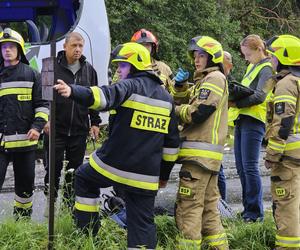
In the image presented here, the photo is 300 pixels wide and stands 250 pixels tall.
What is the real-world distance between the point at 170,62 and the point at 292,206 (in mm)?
10108

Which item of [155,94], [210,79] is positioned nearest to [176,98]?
[210,79]

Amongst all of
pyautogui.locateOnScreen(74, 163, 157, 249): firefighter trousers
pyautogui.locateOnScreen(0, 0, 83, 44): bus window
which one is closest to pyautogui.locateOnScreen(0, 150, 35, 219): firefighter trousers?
pyautogui.locateOnScreen(74, 163, 157, 249): firefighter trousers

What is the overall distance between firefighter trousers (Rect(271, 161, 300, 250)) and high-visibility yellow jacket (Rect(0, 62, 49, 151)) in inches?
87.3

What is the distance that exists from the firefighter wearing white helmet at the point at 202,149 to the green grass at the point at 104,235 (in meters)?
0.23

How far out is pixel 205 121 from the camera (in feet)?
14.9

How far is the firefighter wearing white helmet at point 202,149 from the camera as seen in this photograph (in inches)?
175

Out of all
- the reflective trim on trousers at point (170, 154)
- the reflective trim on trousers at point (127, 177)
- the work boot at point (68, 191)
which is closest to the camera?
the reflective trim on trousers at point (127, 177)

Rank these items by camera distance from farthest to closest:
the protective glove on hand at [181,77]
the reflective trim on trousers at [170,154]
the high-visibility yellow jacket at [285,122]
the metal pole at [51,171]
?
the protective glove on hand at [181,77] → the high-visibility yellow jacket at [285,122] → the reflective trim on trousers at [170,154] → the metal pole at [51,171]

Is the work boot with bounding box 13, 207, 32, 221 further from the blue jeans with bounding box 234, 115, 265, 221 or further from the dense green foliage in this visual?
the dense green foliage

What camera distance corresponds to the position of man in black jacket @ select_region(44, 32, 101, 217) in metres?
5.61

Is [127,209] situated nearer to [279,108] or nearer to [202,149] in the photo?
[202,149]

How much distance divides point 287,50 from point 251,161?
1.40m

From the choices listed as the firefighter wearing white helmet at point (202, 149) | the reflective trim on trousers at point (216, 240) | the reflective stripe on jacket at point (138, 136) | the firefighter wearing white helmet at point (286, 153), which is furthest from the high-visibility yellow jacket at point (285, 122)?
the reflective stripe on jacket at point (138, 136)

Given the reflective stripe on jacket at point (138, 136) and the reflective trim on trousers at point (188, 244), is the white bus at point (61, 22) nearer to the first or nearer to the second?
the reflective stripe on jacket at point (138, 136)
